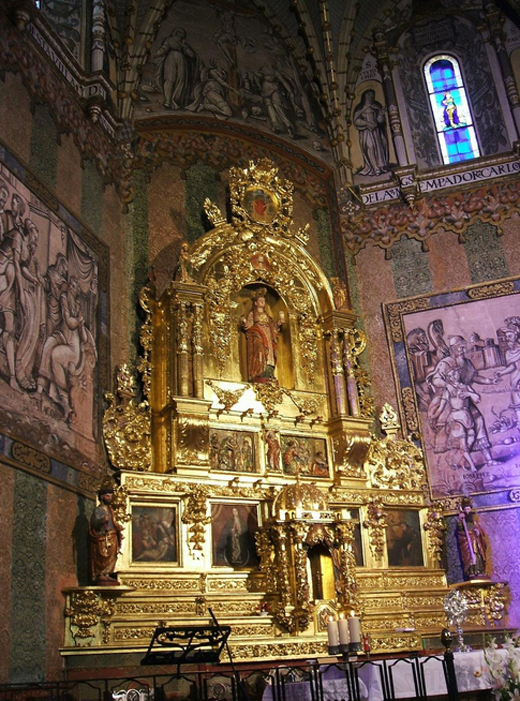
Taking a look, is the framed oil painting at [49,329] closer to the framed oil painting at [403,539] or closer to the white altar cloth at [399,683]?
the white altar cloth at [399,683]

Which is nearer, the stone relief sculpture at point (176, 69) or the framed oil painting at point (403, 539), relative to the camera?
the framed oil painting at point (403, 539)

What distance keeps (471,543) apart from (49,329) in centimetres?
764

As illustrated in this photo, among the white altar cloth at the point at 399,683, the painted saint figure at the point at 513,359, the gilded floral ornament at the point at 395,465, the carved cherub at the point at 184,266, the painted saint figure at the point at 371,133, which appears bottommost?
the white altar cloth at the point at 399,683

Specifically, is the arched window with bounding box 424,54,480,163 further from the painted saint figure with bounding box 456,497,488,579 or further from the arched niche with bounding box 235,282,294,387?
the painted saint figure with bounding box 456,497,488,579

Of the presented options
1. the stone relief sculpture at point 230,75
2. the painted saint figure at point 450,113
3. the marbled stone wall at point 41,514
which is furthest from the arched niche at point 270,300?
the painted saint figure at point 450,113

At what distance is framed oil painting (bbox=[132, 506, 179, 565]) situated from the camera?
1206cm

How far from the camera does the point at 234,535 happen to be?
42.9 feet

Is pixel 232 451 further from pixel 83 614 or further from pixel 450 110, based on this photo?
pixel 450 110

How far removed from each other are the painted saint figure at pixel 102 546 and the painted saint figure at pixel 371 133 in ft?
32.1

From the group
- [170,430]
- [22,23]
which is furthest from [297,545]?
[22,23]

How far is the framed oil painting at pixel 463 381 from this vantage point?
15.0 m

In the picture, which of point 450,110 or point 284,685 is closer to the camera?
point 284,685

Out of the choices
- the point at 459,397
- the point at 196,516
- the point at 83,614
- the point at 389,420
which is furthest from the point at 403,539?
the point at 83,614

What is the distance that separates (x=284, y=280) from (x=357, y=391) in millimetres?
2420
